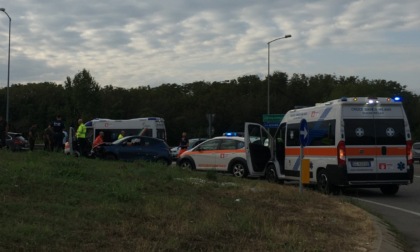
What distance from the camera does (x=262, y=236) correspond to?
21.9ft

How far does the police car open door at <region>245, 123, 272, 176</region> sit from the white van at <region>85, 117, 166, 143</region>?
43.8 ft

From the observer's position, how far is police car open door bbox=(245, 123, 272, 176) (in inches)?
664

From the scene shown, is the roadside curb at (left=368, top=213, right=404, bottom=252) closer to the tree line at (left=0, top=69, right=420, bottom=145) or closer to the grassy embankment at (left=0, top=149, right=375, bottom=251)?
the grassy embankment at (left=0, top=149, right=375, bottom=251)

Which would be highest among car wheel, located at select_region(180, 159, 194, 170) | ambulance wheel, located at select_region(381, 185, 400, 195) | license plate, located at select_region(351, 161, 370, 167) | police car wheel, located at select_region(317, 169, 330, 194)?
license plate, located at select_region(351, 161, 370, 167)

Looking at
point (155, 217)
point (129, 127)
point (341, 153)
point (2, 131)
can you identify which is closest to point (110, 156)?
point (2, 131)

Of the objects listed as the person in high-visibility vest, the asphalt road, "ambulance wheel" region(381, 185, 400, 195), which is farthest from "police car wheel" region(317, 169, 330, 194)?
the person in high-visibility vest

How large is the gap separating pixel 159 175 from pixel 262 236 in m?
6.31

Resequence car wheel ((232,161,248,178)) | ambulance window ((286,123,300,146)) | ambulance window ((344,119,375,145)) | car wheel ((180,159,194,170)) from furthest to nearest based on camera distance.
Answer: car wheel ((180,159,194,170)) → car wheel ((232,161,248,178)) → ambulance window ((286,123,300,146)) → ambulance window ((344,119,375,145))

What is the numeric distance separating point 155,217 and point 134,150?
1573 cm

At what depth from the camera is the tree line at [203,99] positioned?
78562mm

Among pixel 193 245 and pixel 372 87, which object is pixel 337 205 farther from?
pixel 372 87

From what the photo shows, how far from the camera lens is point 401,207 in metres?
12.4

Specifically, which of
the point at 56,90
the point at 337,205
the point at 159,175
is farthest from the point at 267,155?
the point at 56,90

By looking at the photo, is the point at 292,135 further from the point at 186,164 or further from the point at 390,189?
the point at 186,164
